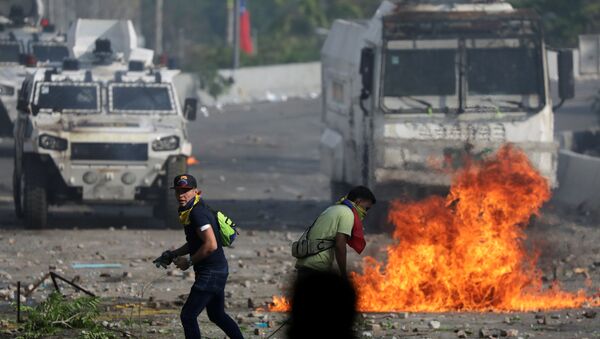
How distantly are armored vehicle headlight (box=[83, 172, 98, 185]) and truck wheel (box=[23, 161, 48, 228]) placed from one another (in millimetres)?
568

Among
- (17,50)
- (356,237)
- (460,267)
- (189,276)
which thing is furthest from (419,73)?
(17,50)

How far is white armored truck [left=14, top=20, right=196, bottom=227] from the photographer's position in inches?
706

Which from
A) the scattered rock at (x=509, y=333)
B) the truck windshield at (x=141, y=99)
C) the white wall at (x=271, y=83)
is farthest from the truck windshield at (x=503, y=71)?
the white wall at (x=271, y=83)

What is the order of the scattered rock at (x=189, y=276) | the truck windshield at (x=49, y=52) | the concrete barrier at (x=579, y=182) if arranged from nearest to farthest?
the scattered rock at (x=189, y=276)
the concrete barrier at (x=579, y=182)
the truck windshield at (x=49, y=52)

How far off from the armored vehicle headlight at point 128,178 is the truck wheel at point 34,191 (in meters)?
1.06

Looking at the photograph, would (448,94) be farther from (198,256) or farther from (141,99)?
(198,256)

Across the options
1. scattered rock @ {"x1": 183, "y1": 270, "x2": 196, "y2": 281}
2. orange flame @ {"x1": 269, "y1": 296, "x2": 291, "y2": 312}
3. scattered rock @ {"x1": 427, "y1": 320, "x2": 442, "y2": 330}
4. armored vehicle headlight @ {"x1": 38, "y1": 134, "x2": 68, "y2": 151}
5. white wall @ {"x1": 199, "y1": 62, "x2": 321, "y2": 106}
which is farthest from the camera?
white wall @ {"x1": 199, "y1": 62, "x2": 321, "y2": 106}

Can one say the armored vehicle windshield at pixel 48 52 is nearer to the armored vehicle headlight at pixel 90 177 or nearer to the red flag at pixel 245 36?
the armored vehicle headlight at pixel 90 177

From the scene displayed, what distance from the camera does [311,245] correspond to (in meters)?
A: 10.0

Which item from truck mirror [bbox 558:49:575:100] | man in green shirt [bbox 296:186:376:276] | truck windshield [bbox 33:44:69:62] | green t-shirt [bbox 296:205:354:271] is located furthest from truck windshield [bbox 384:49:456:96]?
truck windshield [bbox 33:44:69:62]

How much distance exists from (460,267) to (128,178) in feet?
20.4

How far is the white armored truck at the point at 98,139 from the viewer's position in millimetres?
17922

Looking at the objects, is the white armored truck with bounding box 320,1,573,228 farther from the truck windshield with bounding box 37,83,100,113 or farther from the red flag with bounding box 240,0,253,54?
the red flag with bounding box 240,0,253,54

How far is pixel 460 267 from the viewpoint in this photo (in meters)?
13.2
